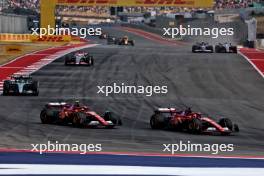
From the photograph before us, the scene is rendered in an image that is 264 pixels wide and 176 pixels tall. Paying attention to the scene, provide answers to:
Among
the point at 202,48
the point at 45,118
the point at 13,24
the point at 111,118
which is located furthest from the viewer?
the point at 202,48

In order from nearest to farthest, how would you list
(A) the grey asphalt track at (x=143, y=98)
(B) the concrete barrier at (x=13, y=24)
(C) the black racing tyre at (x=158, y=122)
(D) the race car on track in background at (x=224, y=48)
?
(A) the grey asphalt track at (x=143, y=98)
(C) the black racing tyre at (x=158, y=122)
(B) the concrete barrier at (x=13, y=24)
(D) the race car on track in background at (x=224, y=48)

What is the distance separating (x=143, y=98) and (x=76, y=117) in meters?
4.86

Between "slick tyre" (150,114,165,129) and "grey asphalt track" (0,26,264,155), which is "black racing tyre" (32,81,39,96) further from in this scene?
"slick tyre" (150,114,165,129)

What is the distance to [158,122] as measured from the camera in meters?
15.2

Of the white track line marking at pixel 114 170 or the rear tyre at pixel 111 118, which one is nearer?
the white track line marking at pixel 114 170

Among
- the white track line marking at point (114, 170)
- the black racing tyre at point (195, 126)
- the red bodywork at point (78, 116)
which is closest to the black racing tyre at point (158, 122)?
the black racing tyre at point (195, 126)

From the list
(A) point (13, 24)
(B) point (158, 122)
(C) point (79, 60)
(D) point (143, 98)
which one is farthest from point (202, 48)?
(B) point (158, 122)

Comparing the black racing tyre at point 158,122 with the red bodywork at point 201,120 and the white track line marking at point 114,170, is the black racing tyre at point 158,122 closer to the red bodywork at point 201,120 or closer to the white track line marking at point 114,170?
the red bodywork at point 201,120

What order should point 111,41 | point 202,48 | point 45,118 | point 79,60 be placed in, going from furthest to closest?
point 111,41 < point 202,48 < point 79,60 < point 45,118

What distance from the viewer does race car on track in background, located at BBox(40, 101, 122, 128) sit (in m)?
15.2

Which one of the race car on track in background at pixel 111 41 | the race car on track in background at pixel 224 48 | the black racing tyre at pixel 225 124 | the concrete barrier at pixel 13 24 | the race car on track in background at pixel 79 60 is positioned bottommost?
the race car on track in background at pixel 111 41

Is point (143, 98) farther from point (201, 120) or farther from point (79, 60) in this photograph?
point (79, 60)

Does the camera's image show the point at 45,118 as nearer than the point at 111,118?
No

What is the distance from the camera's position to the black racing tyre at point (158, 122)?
49.8 ft
